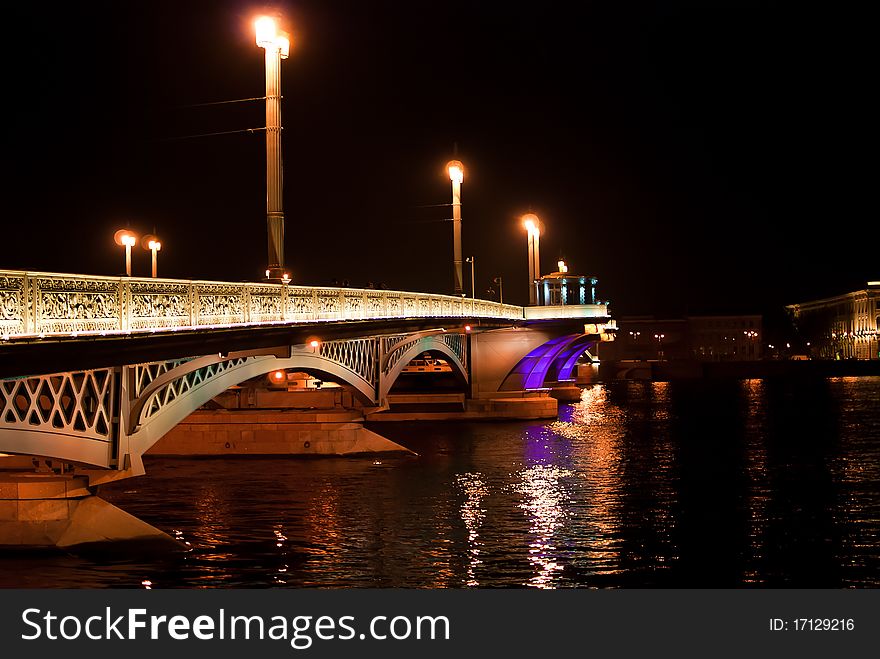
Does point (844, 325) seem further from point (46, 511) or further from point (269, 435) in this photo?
point (46, 511)

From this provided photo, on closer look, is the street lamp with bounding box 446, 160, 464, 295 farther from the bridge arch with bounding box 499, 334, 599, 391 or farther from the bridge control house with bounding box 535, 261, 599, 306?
the bridge control house with bounding box 535, 261, 599, 306

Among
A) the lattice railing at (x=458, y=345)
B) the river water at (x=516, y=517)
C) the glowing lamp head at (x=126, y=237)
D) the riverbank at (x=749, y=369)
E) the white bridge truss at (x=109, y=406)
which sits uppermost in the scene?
the glowing lamp head at (x=126, y=237)

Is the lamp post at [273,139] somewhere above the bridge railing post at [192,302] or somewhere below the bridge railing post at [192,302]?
above

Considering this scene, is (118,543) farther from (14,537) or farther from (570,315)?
(570,315)

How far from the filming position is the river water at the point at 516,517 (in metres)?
20.6

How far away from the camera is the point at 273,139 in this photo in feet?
69.7

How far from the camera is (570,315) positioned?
6806 centimetres

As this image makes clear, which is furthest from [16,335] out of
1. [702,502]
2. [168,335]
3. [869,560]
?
[702,502]

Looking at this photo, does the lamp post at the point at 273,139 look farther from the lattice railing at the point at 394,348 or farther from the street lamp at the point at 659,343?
the street lamp at the point at 659,343

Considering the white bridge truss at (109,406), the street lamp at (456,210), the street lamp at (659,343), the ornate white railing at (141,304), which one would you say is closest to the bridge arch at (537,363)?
the street lamp at (456,210)

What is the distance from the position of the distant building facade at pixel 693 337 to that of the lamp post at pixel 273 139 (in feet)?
547

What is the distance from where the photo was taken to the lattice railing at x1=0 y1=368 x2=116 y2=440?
16359mm

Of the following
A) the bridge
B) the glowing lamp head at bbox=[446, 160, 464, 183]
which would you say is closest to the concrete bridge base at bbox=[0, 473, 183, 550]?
the bridge

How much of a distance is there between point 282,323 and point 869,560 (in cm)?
1206
